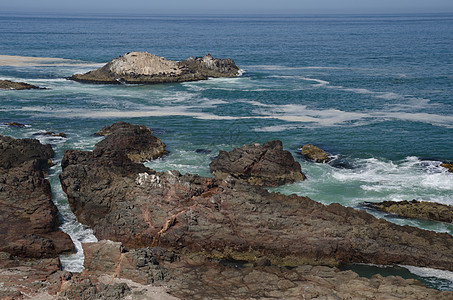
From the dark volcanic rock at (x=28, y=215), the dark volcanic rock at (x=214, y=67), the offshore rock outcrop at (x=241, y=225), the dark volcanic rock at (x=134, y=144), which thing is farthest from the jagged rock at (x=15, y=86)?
the offshore rock outcrop at (x=241, y=225)

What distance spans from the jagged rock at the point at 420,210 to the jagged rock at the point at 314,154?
400 inches

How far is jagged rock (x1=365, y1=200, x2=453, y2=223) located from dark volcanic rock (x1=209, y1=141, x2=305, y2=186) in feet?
24.1

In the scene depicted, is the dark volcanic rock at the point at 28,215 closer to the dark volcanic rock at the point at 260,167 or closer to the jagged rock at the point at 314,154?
the dark volcanic rock at the point at 260,167

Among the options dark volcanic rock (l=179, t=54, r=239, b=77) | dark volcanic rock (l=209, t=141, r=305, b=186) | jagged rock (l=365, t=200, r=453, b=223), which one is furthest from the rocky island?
dark volcanic rock (l=179, t=54, r=239, b=77)

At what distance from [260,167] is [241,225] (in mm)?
10773

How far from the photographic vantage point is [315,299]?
20.3 metres

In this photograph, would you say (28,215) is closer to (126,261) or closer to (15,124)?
(126,261)

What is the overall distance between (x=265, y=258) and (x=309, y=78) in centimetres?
6375

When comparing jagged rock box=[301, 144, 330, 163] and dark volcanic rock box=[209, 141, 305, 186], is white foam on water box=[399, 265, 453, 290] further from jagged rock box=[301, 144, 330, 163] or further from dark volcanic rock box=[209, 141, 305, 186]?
jagged rock box=[301, 144, 330, 163]

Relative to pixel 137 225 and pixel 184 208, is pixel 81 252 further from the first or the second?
pixel 184 208

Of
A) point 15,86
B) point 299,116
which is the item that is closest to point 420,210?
point 299,116

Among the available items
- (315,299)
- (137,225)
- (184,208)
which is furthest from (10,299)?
(315,299)

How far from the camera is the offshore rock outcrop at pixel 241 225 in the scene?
84.0 feet

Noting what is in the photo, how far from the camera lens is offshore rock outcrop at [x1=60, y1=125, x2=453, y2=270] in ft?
84.0
